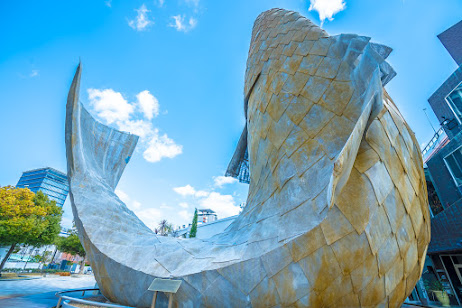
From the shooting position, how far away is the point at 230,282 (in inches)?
193

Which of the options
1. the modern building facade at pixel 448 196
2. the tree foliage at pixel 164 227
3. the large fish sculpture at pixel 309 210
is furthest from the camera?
the tree foliage at pixel 164 227

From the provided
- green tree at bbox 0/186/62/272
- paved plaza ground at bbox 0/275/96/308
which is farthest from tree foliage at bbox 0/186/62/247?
paved plaza ground at bbox 0/275/96/308

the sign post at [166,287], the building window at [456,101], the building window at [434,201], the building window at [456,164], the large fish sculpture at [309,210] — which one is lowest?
the sign post at [166,287]

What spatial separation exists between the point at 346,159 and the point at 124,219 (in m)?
8.25

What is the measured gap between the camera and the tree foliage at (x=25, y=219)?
1880 cm

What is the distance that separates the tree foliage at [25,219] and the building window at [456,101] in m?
31.4

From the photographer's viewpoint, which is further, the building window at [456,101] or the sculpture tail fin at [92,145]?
the building window at [456,101]

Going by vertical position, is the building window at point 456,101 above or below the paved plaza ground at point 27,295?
above

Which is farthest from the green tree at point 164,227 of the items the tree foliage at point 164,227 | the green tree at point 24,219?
the green tree at point 24,219

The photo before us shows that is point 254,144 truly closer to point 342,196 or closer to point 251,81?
point 251,81

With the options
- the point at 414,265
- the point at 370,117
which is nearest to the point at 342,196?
the point at 370,117

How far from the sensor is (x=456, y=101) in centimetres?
1420

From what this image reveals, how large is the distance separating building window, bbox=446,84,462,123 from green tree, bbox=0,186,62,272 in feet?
103

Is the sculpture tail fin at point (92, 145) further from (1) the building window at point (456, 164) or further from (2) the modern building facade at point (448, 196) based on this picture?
(1) the building window at point (456, 164)
